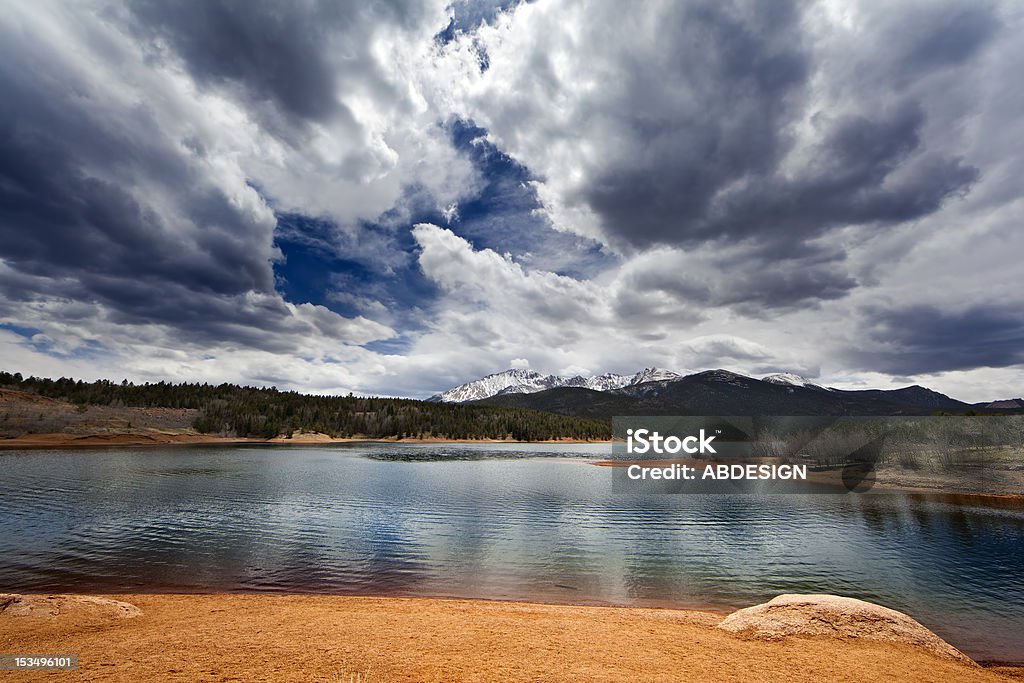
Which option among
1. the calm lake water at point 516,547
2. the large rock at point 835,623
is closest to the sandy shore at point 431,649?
the large rock at point 835,623

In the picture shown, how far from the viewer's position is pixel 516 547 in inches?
1211

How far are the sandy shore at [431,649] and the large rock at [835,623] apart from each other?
500mm

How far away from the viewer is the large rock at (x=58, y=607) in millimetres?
14555

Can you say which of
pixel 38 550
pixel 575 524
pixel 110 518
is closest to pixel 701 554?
pixel 575 524

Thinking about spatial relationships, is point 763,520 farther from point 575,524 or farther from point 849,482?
point 849,482

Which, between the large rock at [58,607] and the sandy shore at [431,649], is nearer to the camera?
the sandy shore at [431,649]

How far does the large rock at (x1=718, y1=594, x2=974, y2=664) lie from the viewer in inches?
572

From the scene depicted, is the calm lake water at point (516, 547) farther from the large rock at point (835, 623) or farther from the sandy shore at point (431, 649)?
the sandy shore at point (431, 649)

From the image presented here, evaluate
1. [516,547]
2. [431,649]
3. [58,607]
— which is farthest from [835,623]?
[58,607]

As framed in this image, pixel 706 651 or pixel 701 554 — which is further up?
pixel 706 651

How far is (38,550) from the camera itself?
26.9 meters

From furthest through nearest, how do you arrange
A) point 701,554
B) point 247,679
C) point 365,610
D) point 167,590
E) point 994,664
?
point 701,554 → point 167,590 → point 365,610 → point 994,664 → point 247,679

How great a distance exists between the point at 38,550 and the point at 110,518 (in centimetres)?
1031

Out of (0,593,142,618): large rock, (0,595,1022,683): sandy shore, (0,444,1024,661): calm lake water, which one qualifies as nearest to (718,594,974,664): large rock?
(0,595,1022,683): sandy shore
